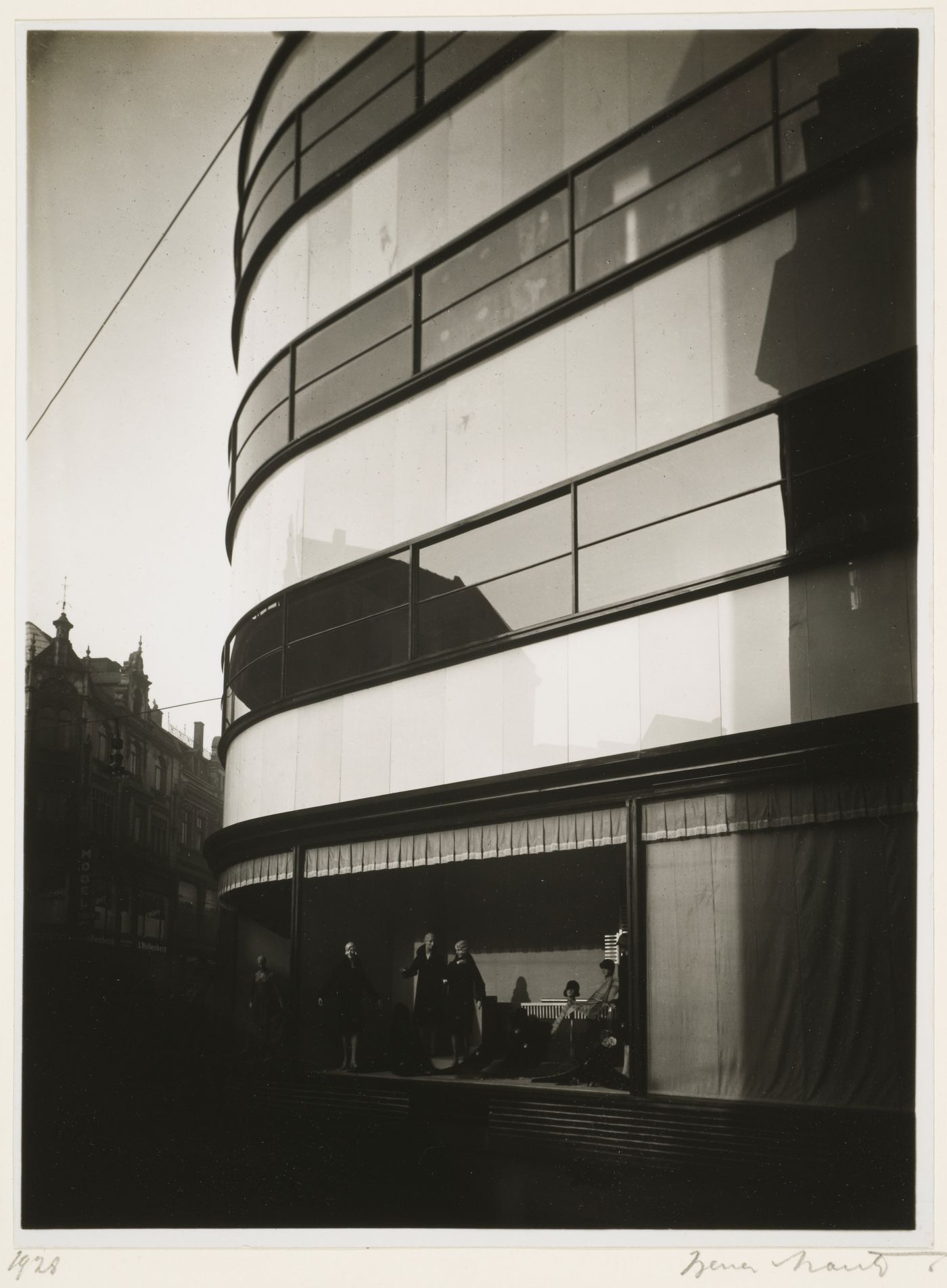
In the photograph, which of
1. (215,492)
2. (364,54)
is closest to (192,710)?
(215,492)

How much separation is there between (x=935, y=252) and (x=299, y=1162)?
249 inches

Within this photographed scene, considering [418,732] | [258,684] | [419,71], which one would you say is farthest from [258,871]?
[419,71]

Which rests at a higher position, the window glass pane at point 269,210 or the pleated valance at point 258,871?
the window glass pane at point 269,210

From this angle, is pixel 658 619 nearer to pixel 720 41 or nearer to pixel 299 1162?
pixel 720 41

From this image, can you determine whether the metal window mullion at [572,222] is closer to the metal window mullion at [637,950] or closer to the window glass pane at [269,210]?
the window glass pane at [269,210]

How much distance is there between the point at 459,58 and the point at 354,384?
10.6 feet

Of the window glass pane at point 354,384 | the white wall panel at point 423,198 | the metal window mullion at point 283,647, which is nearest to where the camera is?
the white wall panel at point 423,198

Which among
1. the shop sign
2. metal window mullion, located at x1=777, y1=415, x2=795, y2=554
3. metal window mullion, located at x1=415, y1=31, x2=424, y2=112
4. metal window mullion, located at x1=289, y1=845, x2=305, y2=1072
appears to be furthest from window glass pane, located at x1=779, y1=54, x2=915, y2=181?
metal window mullion, located at x1=289, y1=845, x2=305, y2=1072

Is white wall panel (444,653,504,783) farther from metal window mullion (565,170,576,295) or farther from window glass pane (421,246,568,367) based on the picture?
metal window mullion (565,170,576,295)

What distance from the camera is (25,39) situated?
6.50m

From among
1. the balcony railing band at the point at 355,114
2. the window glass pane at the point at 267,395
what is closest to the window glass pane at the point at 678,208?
the balcony railing band at the point at 355,114

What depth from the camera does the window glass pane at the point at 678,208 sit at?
746 centimetres

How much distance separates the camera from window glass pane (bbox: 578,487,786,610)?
23.7 feet
